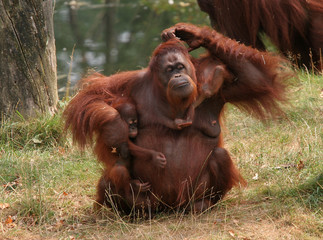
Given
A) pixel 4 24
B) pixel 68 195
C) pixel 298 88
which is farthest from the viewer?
pixel 298 88

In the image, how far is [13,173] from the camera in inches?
174

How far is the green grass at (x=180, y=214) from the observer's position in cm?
337

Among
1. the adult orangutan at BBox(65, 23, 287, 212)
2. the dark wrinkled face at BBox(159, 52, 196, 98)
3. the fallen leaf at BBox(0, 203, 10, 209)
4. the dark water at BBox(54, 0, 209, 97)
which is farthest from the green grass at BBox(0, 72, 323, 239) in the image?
the dark water at BBox(54, 0, 209, 97)

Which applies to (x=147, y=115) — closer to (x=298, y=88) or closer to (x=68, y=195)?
(x=68, y=195)

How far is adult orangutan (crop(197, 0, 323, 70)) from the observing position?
20.8 ft

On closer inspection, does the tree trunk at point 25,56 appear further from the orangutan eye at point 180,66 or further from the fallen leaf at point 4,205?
the orangutan eye at point 180,66

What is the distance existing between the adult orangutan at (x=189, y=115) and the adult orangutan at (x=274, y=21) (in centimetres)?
283

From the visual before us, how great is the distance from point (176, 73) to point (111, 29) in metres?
9.49

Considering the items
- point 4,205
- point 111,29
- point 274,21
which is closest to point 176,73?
point 4,205

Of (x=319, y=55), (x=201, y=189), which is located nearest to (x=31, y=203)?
(x=201, y=189)

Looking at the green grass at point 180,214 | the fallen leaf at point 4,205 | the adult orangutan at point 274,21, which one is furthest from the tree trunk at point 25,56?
the adult orangutan at point 274,21

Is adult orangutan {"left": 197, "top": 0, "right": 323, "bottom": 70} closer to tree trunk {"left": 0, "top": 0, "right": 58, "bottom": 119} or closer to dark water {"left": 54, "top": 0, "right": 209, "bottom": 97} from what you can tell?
tree trunk {"left": 0, "top": 0, "right": 58, "bottom": 119}

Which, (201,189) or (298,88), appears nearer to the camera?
(201,189)

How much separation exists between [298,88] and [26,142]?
114 inches
